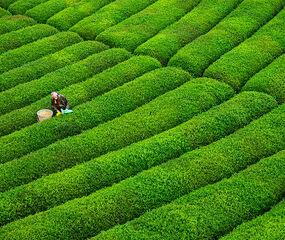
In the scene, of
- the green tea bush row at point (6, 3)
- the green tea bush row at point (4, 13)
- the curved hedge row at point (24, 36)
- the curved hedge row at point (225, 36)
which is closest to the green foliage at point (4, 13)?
the green tea bush row at point (4, 13)

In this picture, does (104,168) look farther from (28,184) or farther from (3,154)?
(3,154)

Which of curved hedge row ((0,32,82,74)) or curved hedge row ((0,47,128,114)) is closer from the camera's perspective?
curved hedge row ((0,47,128,114))

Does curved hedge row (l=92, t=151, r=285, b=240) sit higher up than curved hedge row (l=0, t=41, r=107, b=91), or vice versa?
curved hedge row (l=0, t=41, r=107, b=91)

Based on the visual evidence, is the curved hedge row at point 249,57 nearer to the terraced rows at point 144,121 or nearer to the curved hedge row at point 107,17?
the terraced rows at point 144,121

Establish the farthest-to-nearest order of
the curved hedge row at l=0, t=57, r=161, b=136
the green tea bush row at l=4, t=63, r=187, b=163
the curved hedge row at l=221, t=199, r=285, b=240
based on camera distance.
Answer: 1. the curved hedge row at l=0, t=57, r=161, b=136
2. the green tea bush row at l=4, t=63, r=187, b=163
3. the curved hedge row at l=221, t=199, r=285, b=240

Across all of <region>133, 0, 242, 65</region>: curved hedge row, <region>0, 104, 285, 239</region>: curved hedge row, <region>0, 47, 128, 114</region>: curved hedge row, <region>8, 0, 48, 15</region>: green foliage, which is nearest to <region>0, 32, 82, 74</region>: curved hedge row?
<region>0, 47, 128, 114</region>: curved hedge row

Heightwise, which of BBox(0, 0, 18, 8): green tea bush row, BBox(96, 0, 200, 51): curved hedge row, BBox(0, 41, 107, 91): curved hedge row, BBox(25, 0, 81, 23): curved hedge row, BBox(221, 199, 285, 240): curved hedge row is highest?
BBox(0, 0, 18, 8): green tea bush row

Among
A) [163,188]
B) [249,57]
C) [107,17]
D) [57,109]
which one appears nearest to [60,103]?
[57,109]

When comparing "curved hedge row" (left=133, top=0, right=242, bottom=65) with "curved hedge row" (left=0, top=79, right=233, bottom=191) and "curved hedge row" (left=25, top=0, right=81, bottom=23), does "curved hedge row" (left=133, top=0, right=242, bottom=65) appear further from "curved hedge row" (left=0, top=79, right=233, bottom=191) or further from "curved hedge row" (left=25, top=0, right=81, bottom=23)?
"curved hedge row" (left=25, top=0, right=81, bottom=23)
